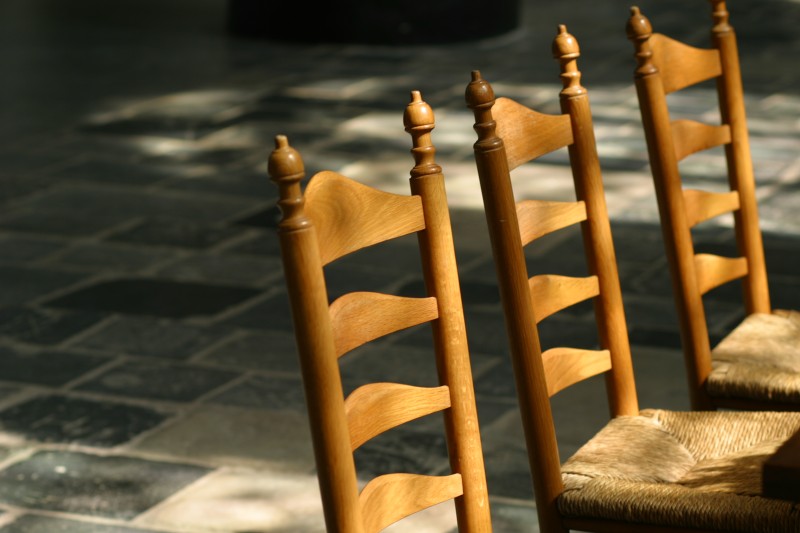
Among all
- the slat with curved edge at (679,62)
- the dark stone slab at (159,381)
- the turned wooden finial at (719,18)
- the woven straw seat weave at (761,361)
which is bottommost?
the dark stone slab at (159,381)

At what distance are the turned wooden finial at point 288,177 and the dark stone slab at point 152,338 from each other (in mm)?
2515

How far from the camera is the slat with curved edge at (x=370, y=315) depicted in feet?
5.34

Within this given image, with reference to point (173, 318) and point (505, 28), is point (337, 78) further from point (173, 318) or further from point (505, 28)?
point (173, 318)

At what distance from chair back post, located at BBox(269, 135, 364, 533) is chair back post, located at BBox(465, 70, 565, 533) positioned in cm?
43

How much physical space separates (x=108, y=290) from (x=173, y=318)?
0.38 metres

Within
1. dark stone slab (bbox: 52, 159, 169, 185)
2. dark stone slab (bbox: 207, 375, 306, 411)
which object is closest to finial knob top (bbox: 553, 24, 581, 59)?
dark stone slab (bbox: 207, 375, 306, 411)

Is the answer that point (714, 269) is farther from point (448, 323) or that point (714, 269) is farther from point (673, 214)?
point (448, 323)

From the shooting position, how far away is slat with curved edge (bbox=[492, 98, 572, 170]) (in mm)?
2029

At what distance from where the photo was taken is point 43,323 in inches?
167

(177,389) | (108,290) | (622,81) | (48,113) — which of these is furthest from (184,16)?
(177,389)

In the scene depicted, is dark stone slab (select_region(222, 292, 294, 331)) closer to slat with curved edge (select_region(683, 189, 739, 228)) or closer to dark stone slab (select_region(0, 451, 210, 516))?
dark stone slab (select_region(0, 451, 210, 516))

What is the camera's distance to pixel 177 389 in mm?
3697

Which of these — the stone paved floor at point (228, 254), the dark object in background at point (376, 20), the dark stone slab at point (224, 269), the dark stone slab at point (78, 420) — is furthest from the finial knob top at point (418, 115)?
the dark object in background at point (376, 20)

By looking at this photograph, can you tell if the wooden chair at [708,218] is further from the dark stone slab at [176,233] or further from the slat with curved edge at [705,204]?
the dark stone slab at [176,233]
